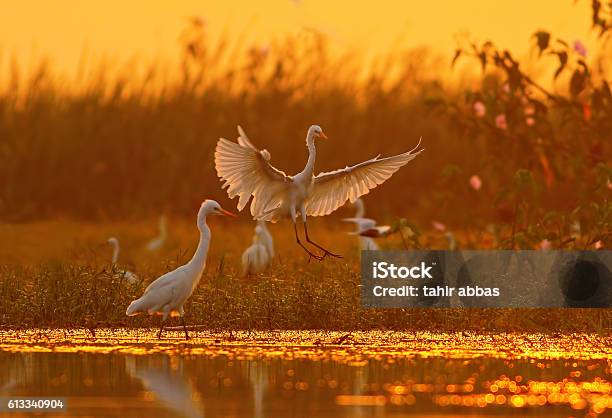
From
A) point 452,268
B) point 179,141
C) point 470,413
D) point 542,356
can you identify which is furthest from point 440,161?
point 470,413

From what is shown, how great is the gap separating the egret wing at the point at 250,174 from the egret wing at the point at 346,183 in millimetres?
279

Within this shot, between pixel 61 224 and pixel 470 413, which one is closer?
pixel 470 413

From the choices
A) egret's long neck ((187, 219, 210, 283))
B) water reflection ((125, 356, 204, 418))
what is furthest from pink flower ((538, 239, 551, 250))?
water reflection ((125, 356, 204, 418))

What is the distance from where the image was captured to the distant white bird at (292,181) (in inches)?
379

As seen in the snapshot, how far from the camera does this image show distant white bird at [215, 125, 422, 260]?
962 cm

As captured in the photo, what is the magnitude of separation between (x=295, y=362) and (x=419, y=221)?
9.94m

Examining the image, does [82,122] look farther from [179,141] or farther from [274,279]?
[274,279]

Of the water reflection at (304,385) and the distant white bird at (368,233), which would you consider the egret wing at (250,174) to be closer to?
the distant white bird at (368,233)

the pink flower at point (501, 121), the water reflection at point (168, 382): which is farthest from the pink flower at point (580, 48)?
the water reflection at point (168, 382)

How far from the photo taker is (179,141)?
18.3 meters

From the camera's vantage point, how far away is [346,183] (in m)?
10.4

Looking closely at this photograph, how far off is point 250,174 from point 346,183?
813 millimetres

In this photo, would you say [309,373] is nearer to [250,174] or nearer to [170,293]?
[170,293]

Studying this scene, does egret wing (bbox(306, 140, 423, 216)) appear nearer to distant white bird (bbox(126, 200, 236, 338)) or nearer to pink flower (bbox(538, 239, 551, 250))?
distant white bird (bbox(126, 200, 236, 338))
